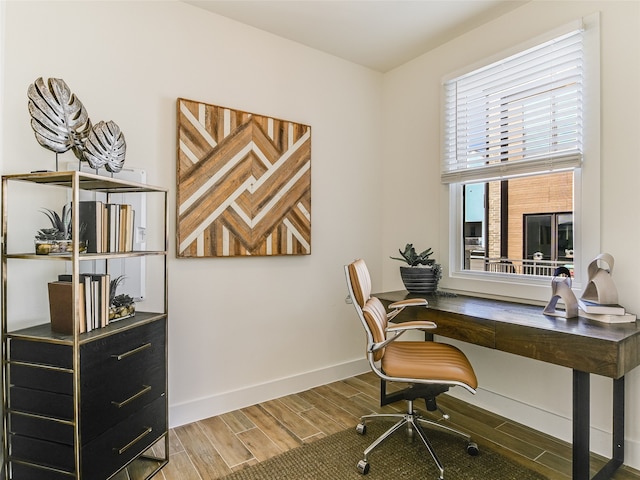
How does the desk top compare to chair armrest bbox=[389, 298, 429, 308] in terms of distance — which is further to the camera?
chair armrest bbox=[389, 298, 429, 308]

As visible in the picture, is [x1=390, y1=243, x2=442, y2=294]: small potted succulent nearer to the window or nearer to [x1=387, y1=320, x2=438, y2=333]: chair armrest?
the window

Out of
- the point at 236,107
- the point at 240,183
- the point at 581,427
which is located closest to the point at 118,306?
the point at 240,183

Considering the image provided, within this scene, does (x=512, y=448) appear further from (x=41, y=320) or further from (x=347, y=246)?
(x=41, y=320)

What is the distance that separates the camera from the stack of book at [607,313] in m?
1.82

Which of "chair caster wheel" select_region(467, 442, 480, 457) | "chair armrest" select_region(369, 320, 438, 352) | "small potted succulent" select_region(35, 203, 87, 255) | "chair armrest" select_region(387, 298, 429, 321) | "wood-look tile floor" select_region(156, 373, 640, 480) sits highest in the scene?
"small potted succulent" select_region(35, 203, 87, 255)

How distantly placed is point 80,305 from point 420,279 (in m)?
2.18

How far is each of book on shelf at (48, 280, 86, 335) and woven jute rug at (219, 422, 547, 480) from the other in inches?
43.0

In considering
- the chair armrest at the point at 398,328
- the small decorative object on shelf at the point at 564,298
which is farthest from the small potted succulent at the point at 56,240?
the small decorative object on shelf at the point at 564,298

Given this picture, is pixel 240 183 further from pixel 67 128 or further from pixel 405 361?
pixel 405 361

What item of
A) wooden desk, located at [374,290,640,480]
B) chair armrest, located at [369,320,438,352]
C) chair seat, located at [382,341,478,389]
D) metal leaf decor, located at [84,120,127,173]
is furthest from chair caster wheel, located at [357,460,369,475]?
metal leaf decor, located at [84,120,127,173]

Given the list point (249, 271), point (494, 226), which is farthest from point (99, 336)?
point (494, 226)

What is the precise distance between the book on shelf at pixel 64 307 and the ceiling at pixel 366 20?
200 centimetres

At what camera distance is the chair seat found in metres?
1.81

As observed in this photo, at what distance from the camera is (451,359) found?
1.99m
